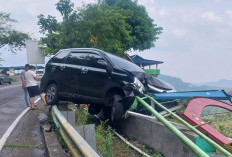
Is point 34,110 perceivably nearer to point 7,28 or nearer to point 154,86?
point 154,86

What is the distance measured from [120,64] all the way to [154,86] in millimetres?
1479

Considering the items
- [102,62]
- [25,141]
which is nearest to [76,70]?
[102,62]

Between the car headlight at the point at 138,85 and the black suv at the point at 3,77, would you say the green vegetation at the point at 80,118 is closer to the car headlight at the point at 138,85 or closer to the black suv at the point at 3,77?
the car headlight at the point at 138,85

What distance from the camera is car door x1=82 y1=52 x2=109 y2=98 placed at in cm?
625

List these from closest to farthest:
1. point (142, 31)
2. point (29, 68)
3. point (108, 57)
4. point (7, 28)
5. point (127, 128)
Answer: point (108, 57), point (127, 128), point (29, 68), point (142, 31), point (7, 28)

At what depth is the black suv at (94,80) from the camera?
19.8 ft

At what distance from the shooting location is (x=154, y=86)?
735cm

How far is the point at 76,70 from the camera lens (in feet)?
22.5

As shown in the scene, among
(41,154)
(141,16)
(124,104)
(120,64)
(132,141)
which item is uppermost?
(141,16)

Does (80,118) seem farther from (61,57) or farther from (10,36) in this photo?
(10,36)

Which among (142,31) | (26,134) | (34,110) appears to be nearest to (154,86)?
(26,134)

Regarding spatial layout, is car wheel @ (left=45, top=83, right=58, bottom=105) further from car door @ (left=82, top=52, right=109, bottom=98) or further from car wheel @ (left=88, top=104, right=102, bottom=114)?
car door @ (left=82, top=52, right=109, bottom=98)

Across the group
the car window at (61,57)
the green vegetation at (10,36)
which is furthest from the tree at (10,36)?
the car window at (61,57)

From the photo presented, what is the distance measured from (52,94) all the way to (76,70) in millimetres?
1307
